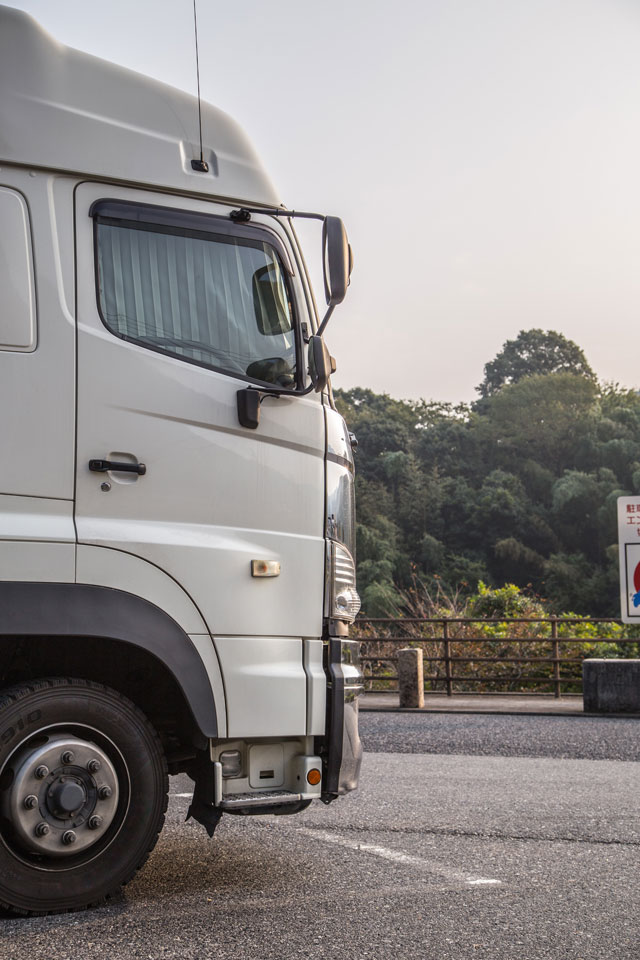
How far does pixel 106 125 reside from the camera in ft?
14.8

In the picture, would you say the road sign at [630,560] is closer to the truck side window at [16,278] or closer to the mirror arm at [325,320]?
the mirror arm at [325,320]

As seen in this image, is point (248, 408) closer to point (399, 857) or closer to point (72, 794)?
point (72, 794)

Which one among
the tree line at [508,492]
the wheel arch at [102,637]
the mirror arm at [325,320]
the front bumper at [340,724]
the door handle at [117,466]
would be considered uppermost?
the tree line at [508,492]

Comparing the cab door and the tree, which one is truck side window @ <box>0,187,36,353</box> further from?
the tree

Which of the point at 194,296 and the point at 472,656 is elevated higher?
the point at 194,296

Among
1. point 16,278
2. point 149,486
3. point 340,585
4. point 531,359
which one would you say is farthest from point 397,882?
point 531,359

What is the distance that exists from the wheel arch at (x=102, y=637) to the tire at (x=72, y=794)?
8.2 inches

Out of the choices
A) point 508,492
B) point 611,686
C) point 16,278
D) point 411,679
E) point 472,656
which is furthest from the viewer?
point 508,492

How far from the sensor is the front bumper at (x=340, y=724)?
4.55 meters

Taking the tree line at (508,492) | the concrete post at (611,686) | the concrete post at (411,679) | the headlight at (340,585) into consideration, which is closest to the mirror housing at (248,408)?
the headlight at (340,585)

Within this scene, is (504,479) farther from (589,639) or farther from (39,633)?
(39,633)

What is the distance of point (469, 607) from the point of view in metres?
21.2

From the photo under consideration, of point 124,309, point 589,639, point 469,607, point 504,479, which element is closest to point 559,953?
point 124,309

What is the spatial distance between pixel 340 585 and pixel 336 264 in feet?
4.72
